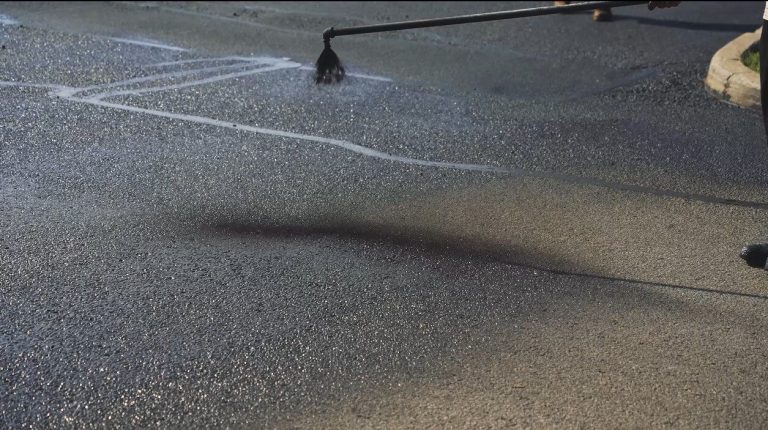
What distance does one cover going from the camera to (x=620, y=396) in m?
3.74

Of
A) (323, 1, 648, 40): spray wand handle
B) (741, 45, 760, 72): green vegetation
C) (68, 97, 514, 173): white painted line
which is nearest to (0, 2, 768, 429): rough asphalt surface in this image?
(68, 97, 514, 173): white painted line

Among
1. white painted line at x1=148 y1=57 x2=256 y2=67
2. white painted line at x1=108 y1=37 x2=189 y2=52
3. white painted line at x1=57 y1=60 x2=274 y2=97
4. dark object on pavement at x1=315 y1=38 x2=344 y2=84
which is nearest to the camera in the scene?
dark object on pavement at x1=315 y1=38 x2=344 y2=84

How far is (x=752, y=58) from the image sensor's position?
8.27 meters

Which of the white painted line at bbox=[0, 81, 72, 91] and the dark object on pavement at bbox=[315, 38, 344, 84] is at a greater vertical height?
the dark object on pavement at bbox=[315, 38, 344, 84]

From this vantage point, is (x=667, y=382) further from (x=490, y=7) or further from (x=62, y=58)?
(x=490, y=7)

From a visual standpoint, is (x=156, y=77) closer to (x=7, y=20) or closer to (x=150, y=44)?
(x=150, y=44)

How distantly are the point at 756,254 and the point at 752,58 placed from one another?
3.89 m

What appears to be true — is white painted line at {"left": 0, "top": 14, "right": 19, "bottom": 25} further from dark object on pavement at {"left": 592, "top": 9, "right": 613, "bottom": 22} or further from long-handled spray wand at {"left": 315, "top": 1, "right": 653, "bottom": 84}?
dark object on pavement at {"left": 592, "top": 9, "right": 613, "bottom": 22}

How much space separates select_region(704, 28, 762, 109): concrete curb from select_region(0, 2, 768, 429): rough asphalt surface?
0.37 ft

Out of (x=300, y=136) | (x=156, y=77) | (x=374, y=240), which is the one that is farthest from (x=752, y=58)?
(x=156, y=77)

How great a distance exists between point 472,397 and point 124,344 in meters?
1.40

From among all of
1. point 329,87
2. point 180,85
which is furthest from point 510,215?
point 180,85

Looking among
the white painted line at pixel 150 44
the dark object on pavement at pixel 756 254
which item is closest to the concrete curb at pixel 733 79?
the dark object on pavement at pixel 756 254

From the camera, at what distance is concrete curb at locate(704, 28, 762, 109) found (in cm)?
768
